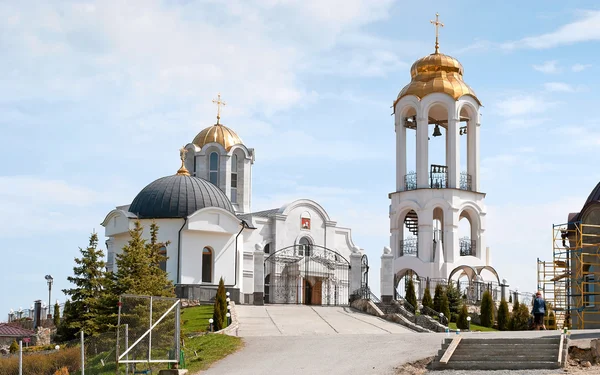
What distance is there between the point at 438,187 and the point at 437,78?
223 inches

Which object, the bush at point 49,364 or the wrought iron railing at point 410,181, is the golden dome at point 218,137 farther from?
the bush at point 49,364

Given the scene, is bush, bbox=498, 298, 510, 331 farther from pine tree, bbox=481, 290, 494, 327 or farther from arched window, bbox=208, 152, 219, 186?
arched window, bbox=208, 152, 219, 186

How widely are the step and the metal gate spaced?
73.5 ft

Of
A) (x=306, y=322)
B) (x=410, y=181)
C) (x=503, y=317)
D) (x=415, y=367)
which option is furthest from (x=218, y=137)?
(x=415, y=367)

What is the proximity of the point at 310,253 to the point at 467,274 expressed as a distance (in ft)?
25.9

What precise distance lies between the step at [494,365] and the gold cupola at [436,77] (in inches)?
1133

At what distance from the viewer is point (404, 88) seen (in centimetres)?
4719

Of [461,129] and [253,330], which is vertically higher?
[461,129]

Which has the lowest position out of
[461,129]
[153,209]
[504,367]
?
[504,367]

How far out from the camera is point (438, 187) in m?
45.5

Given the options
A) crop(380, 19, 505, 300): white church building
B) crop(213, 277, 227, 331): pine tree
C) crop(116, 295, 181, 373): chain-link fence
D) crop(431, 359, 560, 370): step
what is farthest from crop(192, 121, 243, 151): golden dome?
crop(431, 359, 560, 370): step

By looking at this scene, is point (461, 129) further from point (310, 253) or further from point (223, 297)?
point (223, 297)

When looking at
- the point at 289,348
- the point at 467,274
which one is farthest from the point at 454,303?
the point at 289,348

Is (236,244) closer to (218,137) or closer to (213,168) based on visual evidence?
(213,168)
